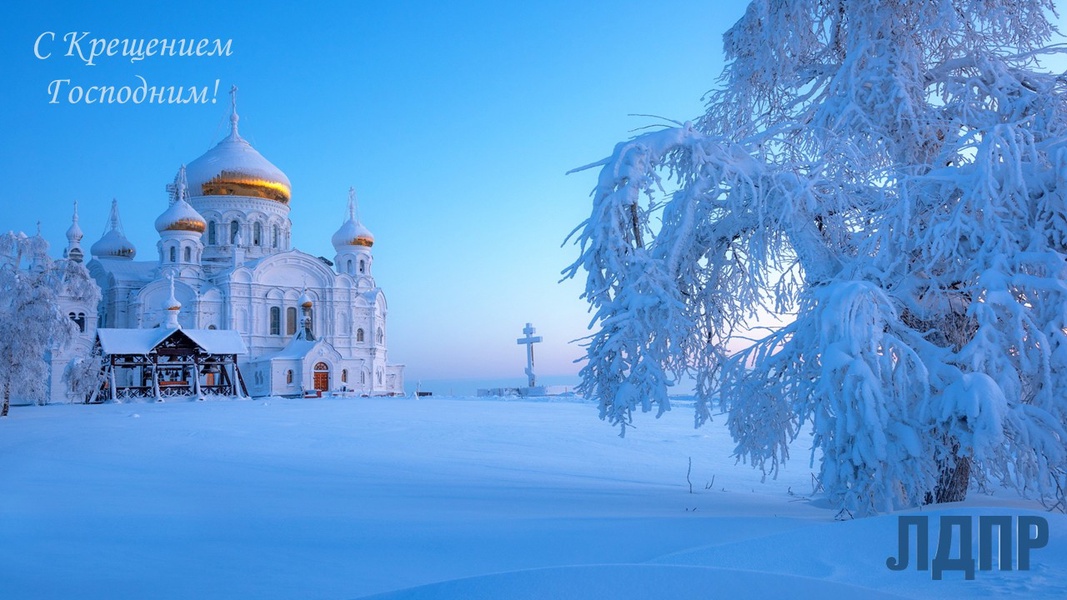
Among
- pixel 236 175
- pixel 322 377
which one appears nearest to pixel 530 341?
pixel 322 377

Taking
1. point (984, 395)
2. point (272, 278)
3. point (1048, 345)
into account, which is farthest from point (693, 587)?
point (272, 278)

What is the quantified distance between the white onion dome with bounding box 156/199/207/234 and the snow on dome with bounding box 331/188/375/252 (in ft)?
27.9

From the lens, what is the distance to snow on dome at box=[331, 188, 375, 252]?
1923 inches

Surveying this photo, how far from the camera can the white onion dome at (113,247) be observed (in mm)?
48219

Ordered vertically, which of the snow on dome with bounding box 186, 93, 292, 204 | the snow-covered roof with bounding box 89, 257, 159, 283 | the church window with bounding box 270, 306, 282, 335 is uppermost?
the snow on dome with bounding box 186, 93, 292, 204

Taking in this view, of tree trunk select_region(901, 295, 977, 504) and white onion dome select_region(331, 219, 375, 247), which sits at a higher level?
white onion dome select_region(331, 219, 375, 247)

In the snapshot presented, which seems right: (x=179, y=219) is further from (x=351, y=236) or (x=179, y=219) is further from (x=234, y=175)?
(x=351, y=236)

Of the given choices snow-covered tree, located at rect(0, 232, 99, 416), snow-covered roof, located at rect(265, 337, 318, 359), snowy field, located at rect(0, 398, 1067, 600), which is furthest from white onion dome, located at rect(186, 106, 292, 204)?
snowy field, located at rect(0, 398, 1067, 600)

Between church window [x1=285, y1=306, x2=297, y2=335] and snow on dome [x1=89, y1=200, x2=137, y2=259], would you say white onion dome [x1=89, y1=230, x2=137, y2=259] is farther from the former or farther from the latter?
church window [x1=285, y1=306, x2=297, y2=335]

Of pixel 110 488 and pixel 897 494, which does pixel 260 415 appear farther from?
pixel 897 494

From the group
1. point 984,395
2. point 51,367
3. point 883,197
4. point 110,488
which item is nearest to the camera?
point 984,395

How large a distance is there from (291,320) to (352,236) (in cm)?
740

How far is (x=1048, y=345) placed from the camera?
16.8ft

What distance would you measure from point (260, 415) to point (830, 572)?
56.2 ft
